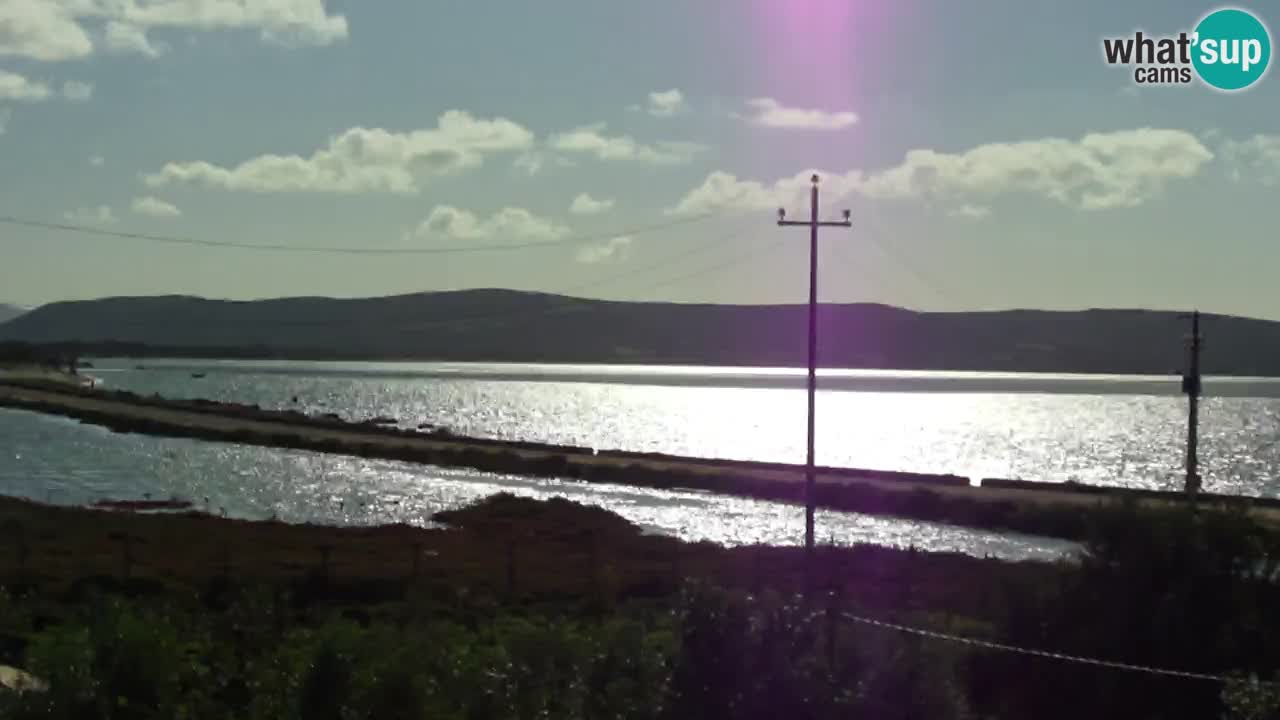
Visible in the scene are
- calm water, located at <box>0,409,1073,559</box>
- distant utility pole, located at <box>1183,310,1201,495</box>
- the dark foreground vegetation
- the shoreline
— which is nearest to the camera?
the dark foreground vegetation

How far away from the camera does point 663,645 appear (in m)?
19.2

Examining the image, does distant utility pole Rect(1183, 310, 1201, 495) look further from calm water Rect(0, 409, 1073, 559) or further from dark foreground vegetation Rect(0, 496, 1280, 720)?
dark foreground vegetation Rect(0, 496, 1280, 720)

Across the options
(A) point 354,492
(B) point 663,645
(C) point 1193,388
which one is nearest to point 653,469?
(A) point 354,492

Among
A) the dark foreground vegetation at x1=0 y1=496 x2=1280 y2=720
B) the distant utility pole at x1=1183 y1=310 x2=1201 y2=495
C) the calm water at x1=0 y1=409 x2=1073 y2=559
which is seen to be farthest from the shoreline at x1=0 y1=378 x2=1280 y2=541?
the dark foreground vegetation at x1=0 y1=496 x2=1280 y2=720

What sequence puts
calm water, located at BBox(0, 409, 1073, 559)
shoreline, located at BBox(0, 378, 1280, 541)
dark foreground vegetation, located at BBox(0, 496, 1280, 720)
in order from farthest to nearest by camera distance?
shoreline, located at BBox(0, 378, 1280, 541), calm water, located at BBox(0, 409, 1073, 559), dark foreground vegetation, located at BBox(0, 496, 1280, 720)

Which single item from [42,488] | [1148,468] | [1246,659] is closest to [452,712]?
[1246,659]

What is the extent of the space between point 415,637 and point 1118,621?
12091 mm

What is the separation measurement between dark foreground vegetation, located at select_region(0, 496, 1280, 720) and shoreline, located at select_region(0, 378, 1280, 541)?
2219 centimetres

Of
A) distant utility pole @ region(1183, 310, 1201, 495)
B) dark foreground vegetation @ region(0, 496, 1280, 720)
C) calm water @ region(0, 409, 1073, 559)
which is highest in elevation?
distant utility pole @ region(1183, 310, 1201, 495)

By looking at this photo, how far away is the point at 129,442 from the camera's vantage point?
11562 cm

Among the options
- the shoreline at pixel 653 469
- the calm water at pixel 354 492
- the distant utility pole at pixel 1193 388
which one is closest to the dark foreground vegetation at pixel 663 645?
the distant utility pole at pixel 1193 388

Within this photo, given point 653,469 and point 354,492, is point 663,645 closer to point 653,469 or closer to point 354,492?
point 354,492

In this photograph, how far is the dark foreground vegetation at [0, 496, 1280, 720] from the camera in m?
16.2

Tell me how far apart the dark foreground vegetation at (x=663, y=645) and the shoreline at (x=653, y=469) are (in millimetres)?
22195
